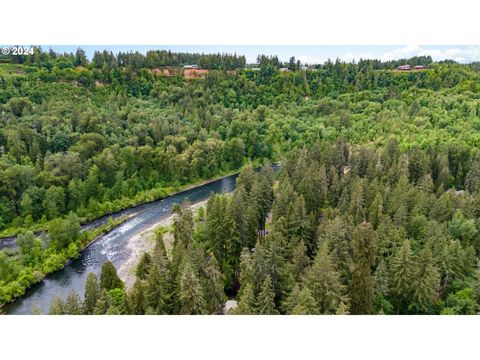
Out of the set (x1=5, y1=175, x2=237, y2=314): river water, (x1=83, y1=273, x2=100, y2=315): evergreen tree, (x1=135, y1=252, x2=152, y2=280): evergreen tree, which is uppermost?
(x1=83, y1=273, x2=100, y2=315): evergreen tree

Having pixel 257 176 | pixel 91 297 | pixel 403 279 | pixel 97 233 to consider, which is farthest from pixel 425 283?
pixel 97 233

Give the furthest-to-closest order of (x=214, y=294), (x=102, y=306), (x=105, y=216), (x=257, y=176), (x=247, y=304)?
(x=105, y=216), (x=257, y=176), (x=214, y=294), (x=247, y=304), (x=102, y=306)

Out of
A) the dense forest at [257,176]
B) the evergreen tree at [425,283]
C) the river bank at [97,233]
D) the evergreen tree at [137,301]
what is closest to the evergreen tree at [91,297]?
the dense forest at [257,176]

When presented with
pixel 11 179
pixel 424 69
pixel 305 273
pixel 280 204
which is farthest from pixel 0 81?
pixel 424 69

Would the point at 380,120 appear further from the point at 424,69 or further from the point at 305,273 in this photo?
the point at 305,273

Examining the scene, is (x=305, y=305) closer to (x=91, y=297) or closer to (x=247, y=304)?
(x=247, y=304)

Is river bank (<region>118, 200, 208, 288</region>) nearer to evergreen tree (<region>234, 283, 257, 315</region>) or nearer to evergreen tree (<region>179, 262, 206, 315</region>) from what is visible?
evergreen tree (<region>179, 262, 206, 315</region>)

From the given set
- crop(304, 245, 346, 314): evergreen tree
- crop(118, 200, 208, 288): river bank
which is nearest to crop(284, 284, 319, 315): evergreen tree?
crop(304, 245, 346, 314): evergreen tree
